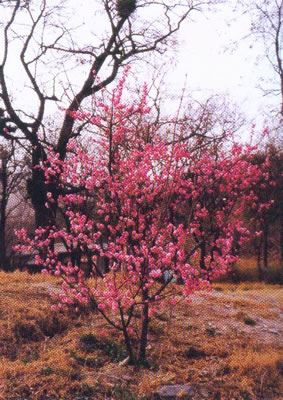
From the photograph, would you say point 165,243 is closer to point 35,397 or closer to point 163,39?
point 35,397

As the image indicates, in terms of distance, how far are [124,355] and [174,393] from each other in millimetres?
1054

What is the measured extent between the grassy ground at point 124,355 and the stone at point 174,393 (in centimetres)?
9

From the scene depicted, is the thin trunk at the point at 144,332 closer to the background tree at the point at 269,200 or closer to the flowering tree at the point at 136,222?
the flowering tree at the point at 136,222

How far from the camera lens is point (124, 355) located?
5.32m

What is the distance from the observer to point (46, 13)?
13672 mm

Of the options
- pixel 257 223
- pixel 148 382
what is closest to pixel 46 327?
pixel 148 382

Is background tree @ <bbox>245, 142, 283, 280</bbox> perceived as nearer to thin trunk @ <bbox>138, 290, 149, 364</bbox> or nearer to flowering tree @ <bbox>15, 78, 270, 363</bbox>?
flowering tree @ <bbox>15, 78, 270, 363</bbox>

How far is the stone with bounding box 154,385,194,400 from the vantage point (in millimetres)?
4410

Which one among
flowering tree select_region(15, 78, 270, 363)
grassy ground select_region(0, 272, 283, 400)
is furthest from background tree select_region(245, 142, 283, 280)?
flowering tree select_region(15, 78, 270, 363)

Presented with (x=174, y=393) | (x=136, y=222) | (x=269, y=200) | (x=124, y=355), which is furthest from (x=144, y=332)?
(x=269, y=200)

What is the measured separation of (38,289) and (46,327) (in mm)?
1576

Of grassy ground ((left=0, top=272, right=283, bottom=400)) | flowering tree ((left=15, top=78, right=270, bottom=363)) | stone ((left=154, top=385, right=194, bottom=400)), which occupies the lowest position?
stone ((left=154, top=385, right=194, bottom=400))

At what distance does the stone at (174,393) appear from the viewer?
4.41 meters

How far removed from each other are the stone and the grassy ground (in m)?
0.09
